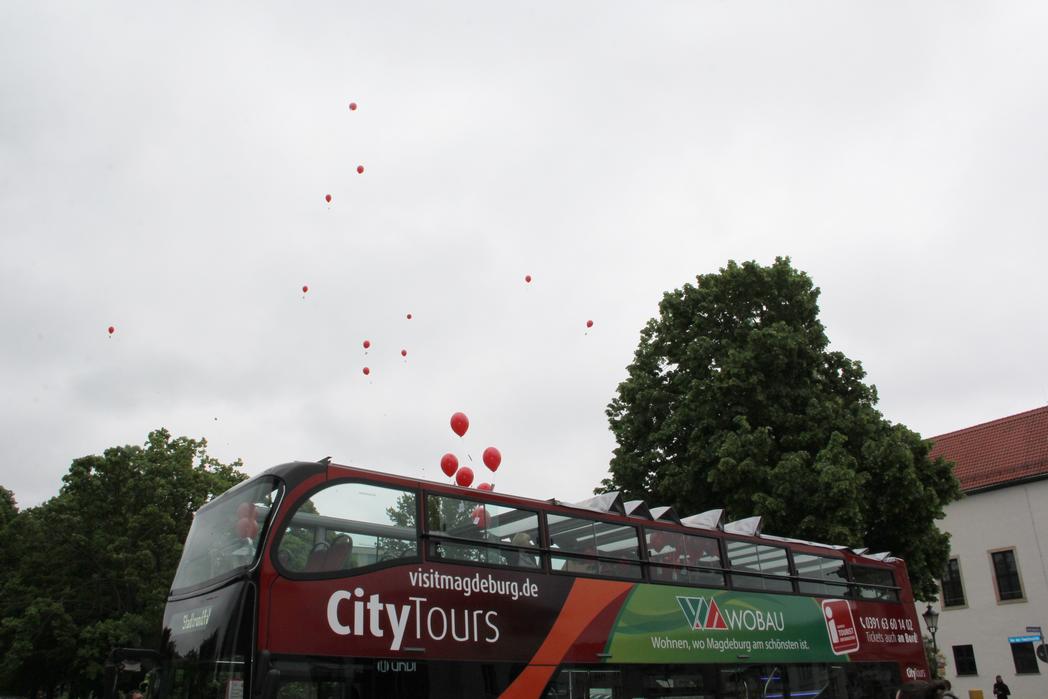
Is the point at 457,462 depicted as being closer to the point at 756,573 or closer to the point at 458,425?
the point at 458,425

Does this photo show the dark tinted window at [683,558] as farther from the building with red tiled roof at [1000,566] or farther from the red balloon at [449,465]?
the building with red tiled roof at [1000,566]

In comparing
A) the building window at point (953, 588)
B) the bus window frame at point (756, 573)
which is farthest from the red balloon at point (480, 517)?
the building window at point (953, 588)

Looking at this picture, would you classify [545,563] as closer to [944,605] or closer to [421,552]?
[421,552]

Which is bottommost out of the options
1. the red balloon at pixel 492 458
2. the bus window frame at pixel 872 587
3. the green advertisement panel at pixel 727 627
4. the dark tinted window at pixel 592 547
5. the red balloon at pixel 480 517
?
the green advertisement panel at pixel 727 627

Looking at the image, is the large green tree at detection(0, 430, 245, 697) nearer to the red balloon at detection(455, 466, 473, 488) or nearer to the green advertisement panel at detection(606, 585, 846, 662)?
the red balloon at detection(455, 466, 473, 488)

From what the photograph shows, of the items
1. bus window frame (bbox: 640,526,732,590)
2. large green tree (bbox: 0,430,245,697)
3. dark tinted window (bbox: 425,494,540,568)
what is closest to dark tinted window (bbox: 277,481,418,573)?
dark tinted window (bbox: 425,494,540,568)

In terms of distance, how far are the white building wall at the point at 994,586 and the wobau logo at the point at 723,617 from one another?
29594 mm

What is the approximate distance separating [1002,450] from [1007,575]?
5886 millimetres

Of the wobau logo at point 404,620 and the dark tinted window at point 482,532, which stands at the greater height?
the dark tinted window at point 482,532

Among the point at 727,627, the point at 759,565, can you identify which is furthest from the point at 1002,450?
the point at 727,627

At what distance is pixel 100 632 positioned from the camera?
2594 centimetres

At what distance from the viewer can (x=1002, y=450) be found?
39250 millimetres

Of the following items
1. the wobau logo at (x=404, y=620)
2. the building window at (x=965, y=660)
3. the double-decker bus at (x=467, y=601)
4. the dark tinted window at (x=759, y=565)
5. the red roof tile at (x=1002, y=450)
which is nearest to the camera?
the double-decker bus at (x=467, y=601)

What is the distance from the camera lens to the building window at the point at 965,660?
37156 mm
